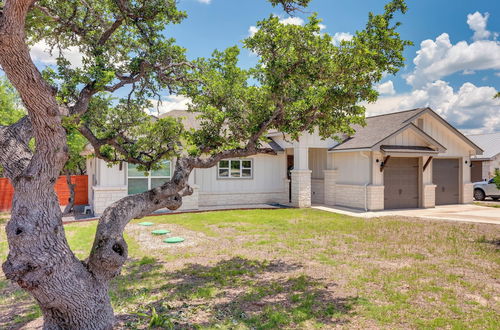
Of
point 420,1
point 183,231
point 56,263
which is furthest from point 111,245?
point 420,1

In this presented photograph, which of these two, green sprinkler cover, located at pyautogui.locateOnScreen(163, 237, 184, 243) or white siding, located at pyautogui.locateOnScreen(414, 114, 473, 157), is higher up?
white siding, located at pyautogui.locateOnScreen(414, 114, 473, 157)

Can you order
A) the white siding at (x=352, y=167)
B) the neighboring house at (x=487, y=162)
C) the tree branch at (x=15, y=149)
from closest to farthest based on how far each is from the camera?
1. the tree branch at (x=15, y=149)
2. the white siding at (x=352, y=167)
3. the neighboring house at (x=487, y=162)

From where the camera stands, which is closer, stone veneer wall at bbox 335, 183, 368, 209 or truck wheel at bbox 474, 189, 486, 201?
stone veneer wall at bbox 335, 183, 368, 209

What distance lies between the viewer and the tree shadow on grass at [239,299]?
486 cm

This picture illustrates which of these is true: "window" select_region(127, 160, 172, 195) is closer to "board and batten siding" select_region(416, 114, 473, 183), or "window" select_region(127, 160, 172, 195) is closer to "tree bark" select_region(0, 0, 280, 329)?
"tree bark" select_region(0, 0, 280, 329)

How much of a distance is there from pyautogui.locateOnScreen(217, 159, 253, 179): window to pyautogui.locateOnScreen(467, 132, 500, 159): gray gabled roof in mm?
21046

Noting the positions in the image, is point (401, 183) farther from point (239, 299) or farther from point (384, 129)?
point (239, 299)

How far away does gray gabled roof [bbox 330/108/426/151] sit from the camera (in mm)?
16497

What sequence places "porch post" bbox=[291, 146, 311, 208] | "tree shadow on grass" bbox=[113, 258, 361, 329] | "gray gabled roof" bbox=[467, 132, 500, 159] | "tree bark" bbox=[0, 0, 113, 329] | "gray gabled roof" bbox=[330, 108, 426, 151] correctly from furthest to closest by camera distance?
"gray gabled roof" bbox=[467, 132, 500, 159], "porch post" bbox=[291, 146, 311, 208], "gray gabled roof" bbox=[330, 108, 426, 151], "tree shadow on grass" bbox=[113, 258, 361, 329], "tree bark" bbox=[0, 0, 113, 329]

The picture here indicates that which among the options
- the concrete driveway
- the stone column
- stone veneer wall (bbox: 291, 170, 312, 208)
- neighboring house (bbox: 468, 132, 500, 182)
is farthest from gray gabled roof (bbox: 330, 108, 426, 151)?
neighboring house (bbox: 468, 132, 500, 182)

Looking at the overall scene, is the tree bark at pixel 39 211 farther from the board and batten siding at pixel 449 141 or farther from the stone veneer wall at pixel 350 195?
the board and batten siding at pixel 449 141

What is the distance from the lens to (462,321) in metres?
4.90

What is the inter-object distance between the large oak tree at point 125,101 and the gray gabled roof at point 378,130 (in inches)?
386

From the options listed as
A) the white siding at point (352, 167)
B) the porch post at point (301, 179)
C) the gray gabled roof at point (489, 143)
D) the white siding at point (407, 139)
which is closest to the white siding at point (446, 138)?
the white siding at point (407, 139)
